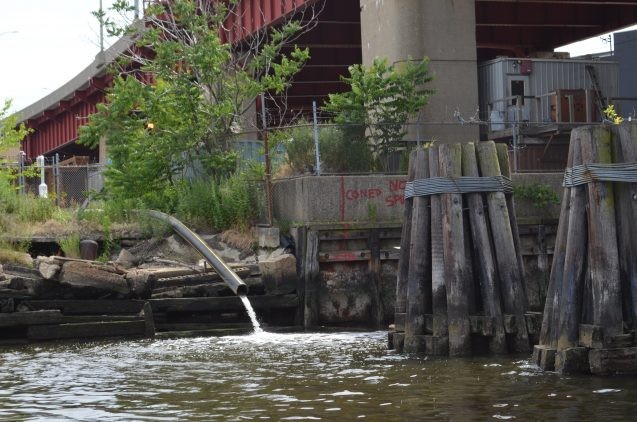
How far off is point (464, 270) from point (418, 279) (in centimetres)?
78

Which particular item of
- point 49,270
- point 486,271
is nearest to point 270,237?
point 49,270

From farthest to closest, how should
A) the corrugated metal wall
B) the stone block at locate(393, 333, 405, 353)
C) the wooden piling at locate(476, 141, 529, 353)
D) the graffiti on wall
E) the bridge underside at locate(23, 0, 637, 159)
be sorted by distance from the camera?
the bridge underside at locate(23, 0, 637, 159)
the corrugated metal wall
the graffiti on wall
the stone block at locate(393, 333, 405, 353)
the wooden piling at locate(476, 141, 529, 353)

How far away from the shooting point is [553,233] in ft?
76.3

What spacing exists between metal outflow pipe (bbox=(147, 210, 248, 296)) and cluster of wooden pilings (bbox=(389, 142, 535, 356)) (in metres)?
5.14

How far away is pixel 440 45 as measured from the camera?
28328mm

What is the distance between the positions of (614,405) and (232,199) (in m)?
13.5

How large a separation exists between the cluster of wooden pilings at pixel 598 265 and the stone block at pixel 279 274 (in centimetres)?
849

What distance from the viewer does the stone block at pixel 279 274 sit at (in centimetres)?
2180

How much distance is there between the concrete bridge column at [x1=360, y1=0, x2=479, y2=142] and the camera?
91.8ft

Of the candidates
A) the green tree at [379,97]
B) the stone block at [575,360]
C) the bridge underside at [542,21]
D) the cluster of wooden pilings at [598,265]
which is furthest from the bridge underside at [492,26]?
the stone block at [575,360]

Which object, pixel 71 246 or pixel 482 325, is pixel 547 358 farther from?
pixel 71 246

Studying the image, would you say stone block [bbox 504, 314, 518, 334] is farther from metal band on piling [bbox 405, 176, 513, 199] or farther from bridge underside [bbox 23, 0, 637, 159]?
bridge underside [bbox 23, 0, 637, 159]

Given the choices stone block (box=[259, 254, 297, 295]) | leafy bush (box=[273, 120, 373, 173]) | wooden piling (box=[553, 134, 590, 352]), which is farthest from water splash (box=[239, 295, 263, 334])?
wooden piling (box=[553, 134, 590, 352])

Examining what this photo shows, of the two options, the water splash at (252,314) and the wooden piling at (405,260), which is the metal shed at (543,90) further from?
the wooden piling at (405,260)
